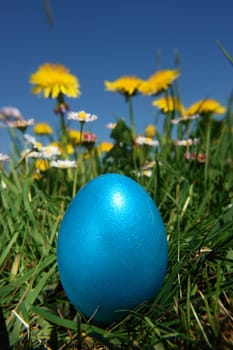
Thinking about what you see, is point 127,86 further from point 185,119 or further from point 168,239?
point 168,239

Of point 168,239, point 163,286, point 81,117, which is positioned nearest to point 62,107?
point 81,117

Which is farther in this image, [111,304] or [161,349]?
[111,304]

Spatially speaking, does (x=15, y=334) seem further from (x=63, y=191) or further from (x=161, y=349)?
(x=63, y=191)

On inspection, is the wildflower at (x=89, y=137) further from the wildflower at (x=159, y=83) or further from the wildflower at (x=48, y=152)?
the wildflower at (x=159, y=83)

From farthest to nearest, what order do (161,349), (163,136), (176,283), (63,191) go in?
(163,136) < (63,191) < (176,283) < (161,349)

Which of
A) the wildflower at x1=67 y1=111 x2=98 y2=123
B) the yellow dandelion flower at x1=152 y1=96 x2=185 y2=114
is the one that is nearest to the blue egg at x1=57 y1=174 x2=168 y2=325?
the wildflower at x1=67 y1=111 x2=98 y2=123

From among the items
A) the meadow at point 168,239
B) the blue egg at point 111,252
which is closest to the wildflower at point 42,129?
the meadow at point 168,239

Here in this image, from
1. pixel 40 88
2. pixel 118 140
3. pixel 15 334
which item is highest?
pixel 40 88

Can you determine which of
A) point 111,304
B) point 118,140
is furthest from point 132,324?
point 118,140
